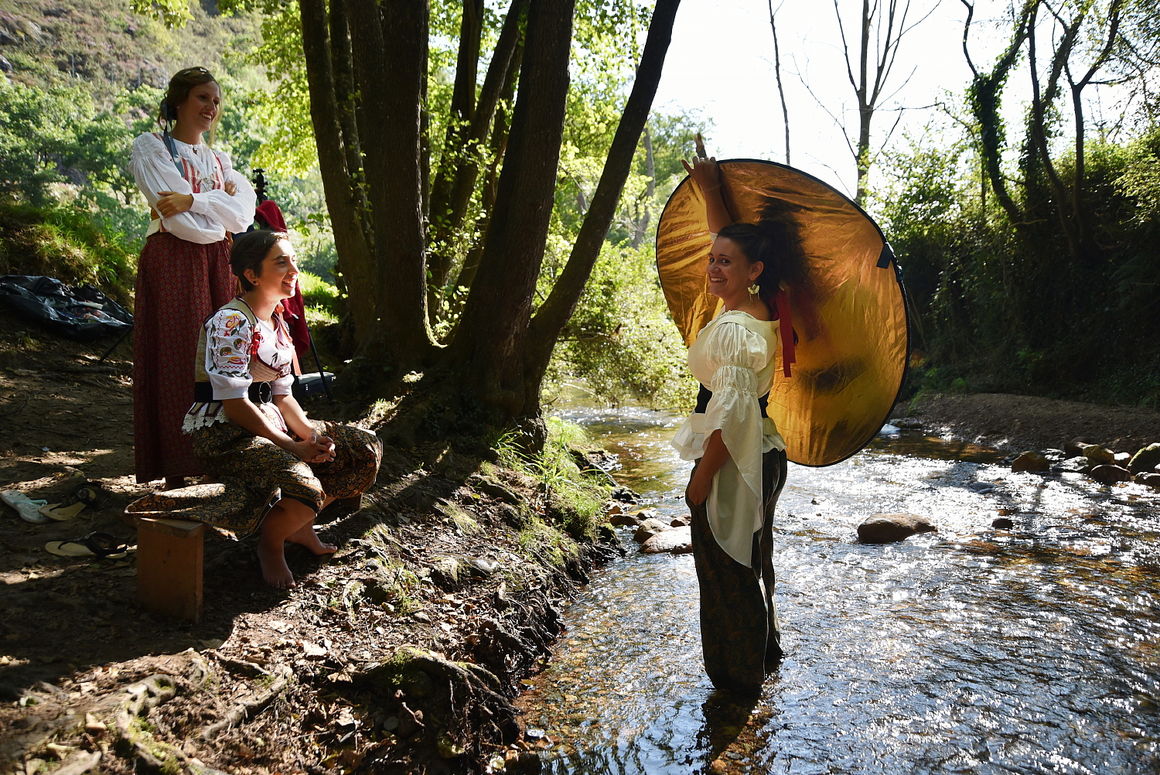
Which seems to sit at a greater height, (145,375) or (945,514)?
(145,375)

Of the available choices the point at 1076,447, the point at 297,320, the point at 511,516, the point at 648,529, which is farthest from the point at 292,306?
the point at 1076,447

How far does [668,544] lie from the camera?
5656 millimetres

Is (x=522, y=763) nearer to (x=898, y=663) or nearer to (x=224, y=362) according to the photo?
(x=224, y=362)

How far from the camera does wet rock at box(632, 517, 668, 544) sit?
19.7 feet

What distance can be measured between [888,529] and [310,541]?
4545mm

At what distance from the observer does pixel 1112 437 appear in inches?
384

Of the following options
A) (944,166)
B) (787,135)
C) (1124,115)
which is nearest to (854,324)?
(1124,115)

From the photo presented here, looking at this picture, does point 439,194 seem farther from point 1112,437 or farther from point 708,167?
point 1112,437

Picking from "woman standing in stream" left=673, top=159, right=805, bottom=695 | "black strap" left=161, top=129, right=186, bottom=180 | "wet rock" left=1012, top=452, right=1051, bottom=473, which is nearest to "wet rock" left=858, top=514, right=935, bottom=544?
"woman standing in stream" left=673, top=159, right=805, bottom=695

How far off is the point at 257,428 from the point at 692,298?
2.11m

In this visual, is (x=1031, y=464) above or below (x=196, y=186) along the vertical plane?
below

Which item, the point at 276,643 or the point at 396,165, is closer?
the point at 276,643

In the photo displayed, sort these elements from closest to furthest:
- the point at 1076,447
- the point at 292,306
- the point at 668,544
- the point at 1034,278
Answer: the point at 292,306 → the point at 668,544 → the point at 1076,447 → the point at 1034,278

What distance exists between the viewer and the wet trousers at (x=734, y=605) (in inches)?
120
